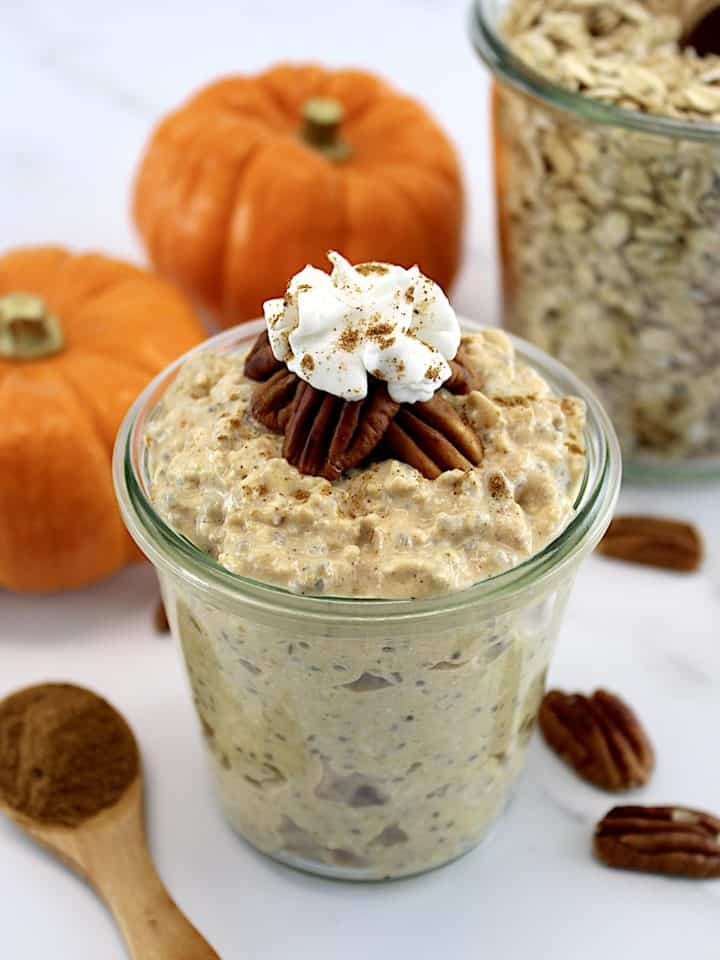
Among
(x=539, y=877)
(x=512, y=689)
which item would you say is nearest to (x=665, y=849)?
(x=539, y=877)

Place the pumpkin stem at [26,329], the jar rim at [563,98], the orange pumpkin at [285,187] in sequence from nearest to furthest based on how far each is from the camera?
the jar rim at [563,98] → the pumpkin stem at [26,329] → the orange pumpkin at [285,187]

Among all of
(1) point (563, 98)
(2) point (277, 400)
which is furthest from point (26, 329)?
(1) point (563, 98)

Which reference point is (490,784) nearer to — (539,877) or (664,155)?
(539,877)

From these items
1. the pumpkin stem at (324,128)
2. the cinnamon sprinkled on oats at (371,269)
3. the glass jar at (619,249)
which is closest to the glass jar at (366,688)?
the cinnamon sprinkled on oats at (371,269)

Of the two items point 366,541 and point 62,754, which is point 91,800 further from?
point 366,541

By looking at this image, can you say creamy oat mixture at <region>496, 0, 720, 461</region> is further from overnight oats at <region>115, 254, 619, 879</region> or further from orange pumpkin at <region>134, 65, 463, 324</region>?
overnight oats at <region>115, 254, 619, 879</region>

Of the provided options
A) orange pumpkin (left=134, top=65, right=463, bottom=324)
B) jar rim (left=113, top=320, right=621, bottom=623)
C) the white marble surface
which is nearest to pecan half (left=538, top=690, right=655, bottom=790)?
the white marble surface

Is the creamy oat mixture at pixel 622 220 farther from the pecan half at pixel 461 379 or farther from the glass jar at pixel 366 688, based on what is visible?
the pecan half at pixel 461 379
